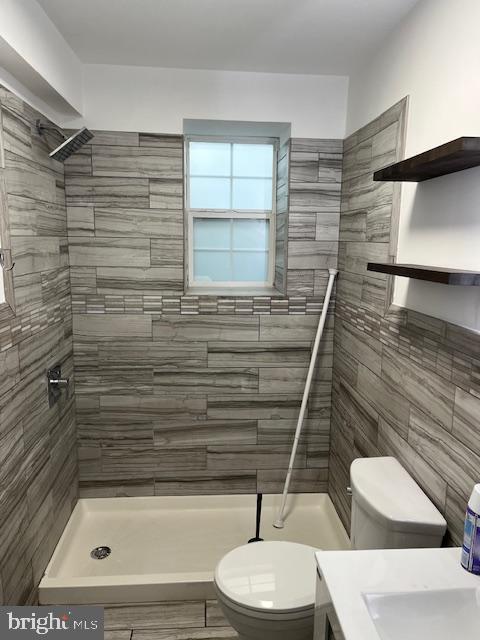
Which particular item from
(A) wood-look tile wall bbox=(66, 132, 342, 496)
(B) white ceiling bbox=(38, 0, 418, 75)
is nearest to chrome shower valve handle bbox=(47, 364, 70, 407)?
(A) wood-look tile wall bbox=(66, 132, 342, 496)

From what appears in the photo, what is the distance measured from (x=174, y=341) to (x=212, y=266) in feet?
1.87

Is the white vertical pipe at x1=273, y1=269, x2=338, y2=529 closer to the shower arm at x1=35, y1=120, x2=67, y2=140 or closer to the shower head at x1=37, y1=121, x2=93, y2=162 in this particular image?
the shower head at x1=37, y1=121, x2=93, y2=162

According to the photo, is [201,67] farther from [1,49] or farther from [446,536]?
[446,536]

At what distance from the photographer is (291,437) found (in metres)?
2.78

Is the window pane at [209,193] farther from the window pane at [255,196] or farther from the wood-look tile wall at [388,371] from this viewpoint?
the wood-look tile wall at [388,371]

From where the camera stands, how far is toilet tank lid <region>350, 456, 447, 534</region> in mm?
1411

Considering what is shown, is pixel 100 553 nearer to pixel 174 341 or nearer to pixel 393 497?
pixel 174 341

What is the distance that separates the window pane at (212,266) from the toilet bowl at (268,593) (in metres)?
1.62

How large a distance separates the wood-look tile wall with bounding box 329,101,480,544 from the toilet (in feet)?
0.24

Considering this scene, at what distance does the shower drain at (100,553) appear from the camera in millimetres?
2365

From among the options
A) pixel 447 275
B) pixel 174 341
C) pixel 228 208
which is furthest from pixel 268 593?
pixel 228 208

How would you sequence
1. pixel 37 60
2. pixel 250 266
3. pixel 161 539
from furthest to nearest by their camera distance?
pixel 250 266
pixel 161 539
pixel 37 60

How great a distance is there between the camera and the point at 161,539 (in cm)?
251

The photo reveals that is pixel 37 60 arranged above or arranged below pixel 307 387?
above
